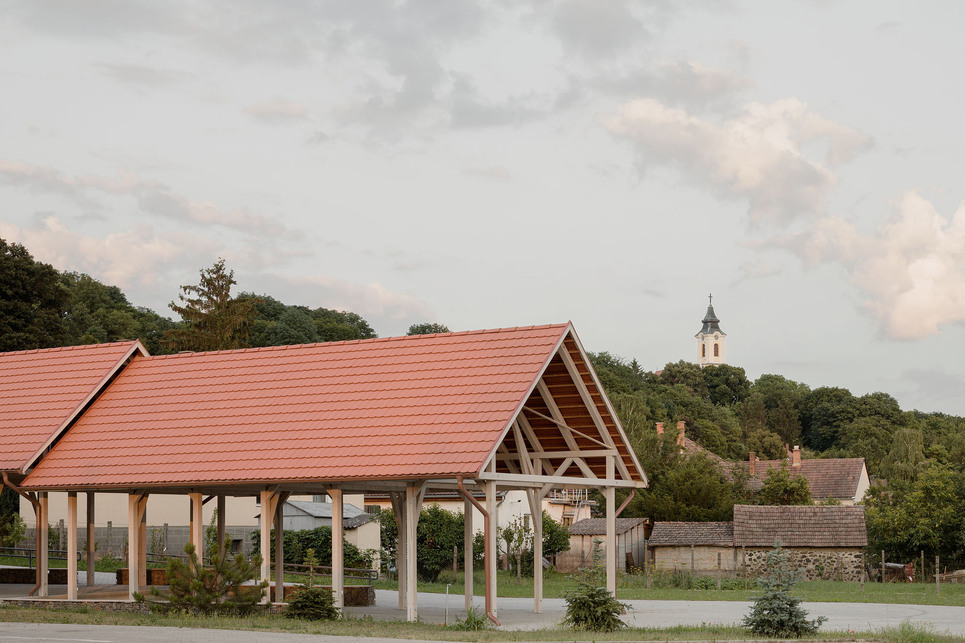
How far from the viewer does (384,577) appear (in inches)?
1646

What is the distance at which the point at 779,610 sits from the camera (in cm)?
1598

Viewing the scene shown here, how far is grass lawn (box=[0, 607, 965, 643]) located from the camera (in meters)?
15.8

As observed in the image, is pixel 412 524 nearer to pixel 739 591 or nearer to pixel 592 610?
pixel 592 610

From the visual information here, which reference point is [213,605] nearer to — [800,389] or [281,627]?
[281,627]

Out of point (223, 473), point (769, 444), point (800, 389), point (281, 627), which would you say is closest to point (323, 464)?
point (223, 473)

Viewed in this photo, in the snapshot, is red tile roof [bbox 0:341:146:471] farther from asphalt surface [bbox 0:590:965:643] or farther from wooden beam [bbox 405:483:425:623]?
wooden beam [bbox 405:483:425:623]

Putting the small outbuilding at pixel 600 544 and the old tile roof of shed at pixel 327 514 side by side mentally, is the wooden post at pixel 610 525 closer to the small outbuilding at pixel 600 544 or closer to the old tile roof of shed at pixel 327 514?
the old tile roof of shed at pixel 327 514

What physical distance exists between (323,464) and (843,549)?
2643 centimetres

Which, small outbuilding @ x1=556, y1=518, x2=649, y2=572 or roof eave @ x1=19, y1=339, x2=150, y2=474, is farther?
small outbuilding @ x1=556, y1=518, x2=649, y2=572

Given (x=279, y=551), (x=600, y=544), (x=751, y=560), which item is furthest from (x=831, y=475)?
(x=279, y=551)

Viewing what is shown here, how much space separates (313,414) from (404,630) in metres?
6.02

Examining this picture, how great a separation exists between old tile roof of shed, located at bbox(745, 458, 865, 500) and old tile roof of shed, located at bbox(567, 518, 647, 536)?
1094 inches

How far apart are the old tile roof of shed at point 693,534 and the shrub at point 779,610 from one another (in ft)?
87.4

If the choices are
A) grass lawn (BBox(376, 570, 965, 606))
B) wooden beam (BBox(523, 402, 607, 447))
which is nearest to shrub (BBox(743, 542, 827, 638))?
wooden beam (BBox(523, 402, 607, 447))
